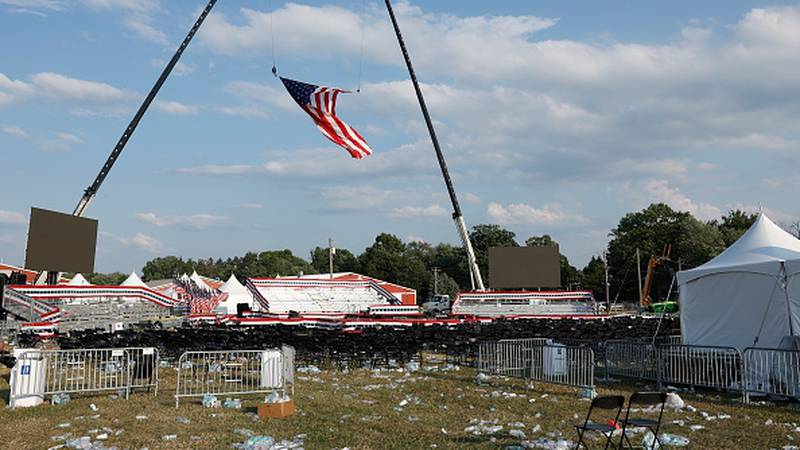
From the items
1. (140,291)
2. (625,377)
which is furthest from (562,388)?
(140,291)

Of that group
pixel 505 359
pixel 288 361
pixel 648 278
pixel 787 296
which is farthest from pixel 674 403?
pixel 648 278

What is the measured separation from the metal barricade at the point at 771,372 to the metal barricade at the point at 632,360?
2.00 metres

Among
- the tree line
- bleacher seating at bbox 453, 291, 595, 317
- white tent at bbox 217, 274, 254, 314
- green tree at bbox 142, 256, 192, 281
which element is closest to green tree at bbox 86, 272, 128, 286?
green tree at bbox 142, 256, 192, 281

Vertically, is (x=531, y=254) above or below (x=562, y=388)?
above

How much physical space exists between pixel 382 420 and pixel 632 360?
712 centimetres

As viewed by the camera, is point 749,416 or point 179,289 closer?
point 749,416

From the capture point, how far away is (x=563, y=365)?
45.8 feet

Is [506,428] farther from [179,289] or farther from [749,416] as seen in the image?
[179,289]

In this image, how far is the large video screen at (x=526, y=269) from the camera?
49812mm

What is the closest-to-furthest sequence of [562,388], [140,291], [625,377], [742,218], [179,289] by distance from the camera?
[562,388], [625,377], [140,291], [179,289], [742,218]

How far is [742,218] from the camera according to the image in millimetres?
81938

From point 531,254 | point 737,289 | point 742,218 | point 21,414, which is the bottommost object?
point 21,414

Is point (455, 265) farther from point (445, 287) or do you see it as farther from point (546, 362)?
point (546, 362)

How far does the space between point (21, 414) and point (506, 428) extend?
24.8 ft
